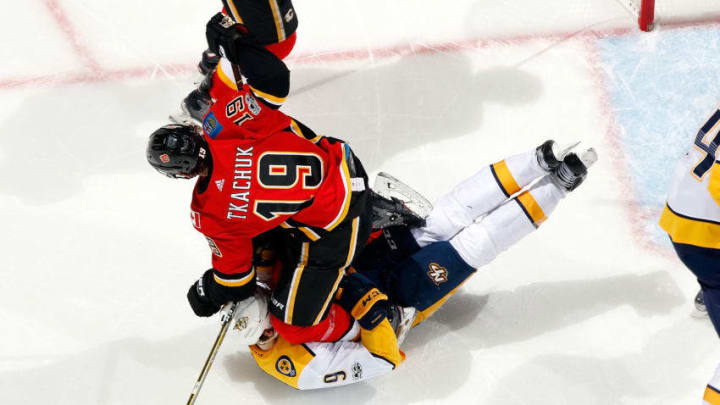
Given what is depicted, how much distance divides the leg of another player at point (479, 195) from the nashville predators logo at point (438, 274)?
17 centimetres

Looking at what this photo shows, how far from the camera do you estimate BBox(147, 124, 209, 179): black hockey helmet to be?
2.33 metres

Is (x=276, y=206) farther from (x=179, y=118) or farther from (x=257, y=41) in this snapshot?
(x=179, y=118)

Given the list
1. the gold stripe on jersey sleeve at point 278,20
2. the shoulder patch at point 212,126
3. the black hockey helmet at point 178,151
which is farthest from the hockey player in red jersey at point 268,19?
the black hockey helmet at point 178,151

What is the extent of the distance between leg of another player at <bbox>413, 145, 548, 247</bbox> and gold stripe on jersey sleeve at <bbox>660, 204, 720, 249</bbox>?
46cm

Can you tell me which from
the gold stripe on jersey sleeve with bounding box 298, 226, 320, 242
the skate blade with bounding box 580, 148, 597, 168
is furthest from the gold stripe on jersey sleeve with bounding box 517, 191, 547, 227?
the gold stripe on jersey sleeve with bounding box 298, 226, 320, 242

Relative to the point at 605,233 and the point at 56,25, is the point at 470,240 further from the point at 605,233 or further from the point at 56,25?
the point at 56,25

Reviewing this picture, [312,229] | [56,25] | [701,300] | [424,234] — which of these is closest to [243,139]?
[312,229]

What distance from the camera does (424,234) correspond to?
9.84ft

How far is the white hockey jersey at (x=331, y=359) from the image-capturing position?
9.11 feet

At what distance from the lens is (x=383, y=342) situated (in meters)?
2.77

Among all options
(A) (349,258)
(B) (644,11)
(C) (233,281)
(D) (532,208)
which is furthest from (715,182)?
(B) (644,11)

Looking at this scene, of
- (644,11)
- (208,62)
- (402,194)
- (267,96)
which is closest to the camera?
(267,96)

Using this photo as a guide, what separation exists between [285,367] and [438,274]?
20.9 inches

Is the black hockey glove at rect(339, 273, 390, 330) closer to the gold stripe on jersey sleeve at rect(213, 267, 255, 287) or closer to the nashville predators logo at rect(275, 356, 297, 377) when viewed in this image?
the nashville predators logo at rect(275, 356, 297, 377)
